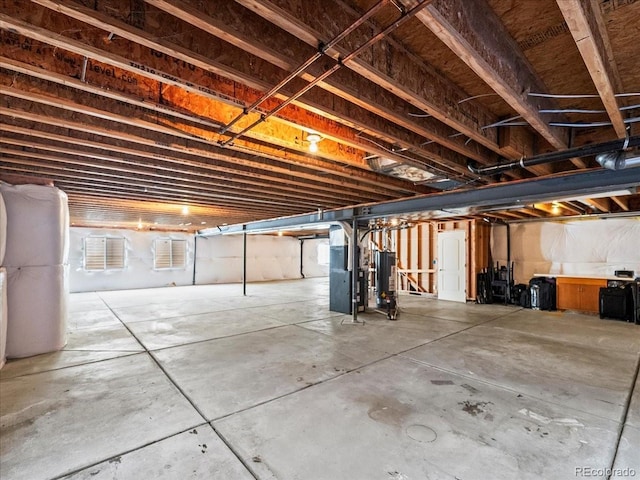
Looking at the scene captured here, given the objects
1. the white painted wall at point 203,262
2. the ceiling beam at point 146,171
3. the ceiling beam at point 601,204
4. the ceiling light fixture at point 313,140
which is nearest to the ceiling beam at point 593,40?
the ceiling light fixture at point 313,140

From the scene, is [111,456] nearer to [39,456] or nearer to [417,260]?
[39,456]

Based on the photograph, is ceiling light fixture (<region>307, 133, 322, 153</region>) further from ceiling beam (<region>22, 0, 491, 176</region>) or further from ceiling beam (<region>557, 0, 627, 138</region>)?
ceiling beam (<region>557, 0, 627, 138</region>)

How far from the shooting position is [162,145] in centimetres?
252

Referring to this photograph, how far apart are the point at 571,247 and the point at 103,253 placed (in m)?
13.1

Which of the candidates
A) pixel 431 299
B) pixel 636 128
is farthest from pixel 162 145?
pixel 431 299

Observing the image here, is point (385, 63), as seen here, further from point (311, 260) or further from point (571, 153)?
point (311, 260)

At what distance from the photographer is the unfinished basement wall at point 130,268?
9570 mm

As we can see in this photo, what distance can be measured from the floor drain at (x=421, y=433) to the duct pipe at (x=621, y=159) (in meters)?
2.48

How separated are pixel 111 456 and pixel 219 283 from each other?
10.8 metres

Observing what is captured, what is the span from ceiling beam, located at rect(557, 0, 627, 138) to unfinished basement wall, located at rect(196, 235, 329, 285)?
12.1 meters

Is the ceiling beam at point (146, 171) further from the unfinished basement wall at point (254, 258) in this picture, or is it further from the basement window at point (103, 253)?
the unfinished basement wall at point (254, 258)

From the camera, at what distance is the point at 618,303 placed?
5.70 m

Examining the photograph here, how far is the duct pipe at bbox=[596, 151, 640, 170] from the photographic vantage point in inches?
93.6

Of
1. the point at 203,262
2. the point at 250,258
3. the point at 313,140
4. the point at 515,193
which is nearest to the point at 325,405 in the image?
the point at 313,140
